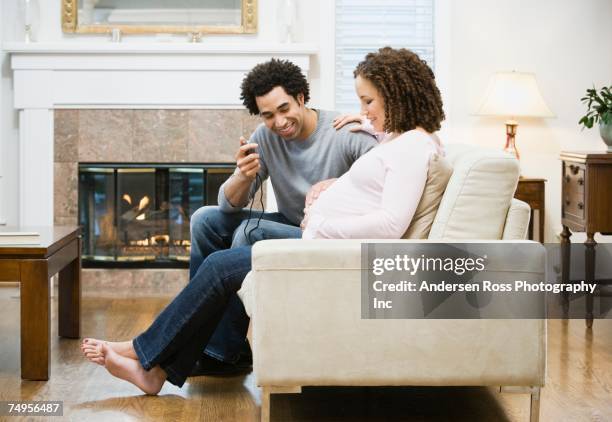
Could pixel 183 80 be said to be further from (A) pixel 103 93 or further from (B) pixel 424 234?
(B) pixel 424 234

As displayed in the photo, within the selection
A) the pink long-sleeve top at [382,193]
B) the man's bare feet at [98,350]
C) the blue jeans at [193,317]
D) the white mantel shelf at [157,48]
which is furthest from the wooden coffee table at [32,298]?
the white mantel shelf at [157,48]

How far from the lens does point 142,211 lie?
5027mm

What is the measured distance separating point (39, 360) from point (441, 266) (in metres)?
1.43

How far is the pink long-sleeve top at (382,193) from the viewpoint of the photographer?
97.0 inches

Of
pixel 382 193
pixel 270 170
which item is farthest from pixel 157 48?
pixel 382 193

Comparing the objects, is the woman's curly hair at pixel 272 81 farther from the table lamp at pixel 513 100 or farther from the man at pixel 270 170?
the table lamp at pixel 513 100

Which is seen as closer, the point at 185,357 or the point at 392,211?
the point at 392,211

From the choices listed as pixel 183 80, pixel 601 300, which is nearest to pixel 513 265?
pixel 601 300

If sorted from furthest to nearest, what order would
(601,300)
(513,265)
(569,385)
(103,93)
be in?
1. (103,93)
2. (601,300)
3. (569,385)
4. (513,265)

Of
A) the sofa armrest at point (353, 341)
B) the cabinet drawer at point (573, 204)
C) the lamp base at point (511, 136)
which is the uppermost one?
the lamp base at point (511, 136)

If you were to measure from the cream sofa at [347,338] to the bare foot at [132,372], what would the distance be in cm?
51

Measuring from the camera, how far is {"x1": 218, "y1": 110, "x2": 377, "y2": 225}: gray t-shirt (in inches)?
126

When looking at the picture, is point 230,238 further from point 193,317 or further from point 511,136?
point 511,136

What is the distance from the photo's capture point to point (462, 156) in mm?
2619
